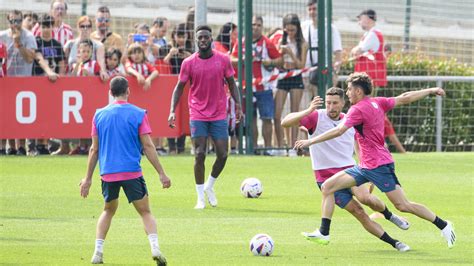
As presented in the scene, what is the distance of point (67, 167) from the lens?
20172mm

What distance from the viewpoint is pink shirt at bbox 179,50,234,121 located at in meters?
16.0

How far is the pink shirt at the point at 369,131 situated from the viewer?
12.0m

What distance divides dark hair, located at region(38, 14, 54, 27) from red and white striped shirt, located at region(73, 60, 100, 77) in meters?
0.99

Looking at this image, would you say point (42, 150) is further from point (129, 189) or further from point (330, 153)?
point (129, 189)

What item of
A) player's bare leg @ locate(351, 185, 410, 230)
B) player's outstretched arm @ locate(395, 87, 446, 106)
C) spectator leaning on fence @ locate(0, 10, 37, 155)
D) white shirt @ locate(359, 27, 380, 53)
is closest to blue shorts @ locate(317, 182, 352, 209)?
player's bare leg @ locate(351, 185, 410, 230)

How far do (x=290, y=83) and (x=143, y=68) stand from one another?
282cm

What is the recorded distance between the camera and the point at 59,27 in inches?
910

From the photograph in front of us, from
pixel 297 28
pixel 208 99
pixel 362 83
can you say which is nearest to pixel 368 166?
pixel 362 83

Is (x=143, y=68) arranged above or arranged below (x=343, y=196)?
above

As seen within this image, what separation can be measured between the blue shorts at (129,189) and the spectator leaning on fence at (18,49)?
11.4 metres

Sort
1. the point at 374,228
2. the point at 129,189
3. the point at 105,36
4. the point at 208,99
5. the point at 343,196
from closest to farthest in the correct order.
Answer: the point at 129,189 < the point at 374,228 < the point at 343,196 < the point at 208,99 < the point at 105,36

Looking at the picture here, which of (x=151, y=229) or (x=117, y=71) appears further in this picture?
(x=117, y=71)

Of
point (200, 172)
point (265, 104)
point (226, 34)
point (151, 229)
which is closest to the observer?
point (151, 229)

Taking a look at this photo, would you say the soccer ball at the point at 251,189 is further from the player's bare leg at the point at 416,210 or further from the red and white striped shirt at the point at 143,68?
the red and white striped shirt at the point at 143,68
